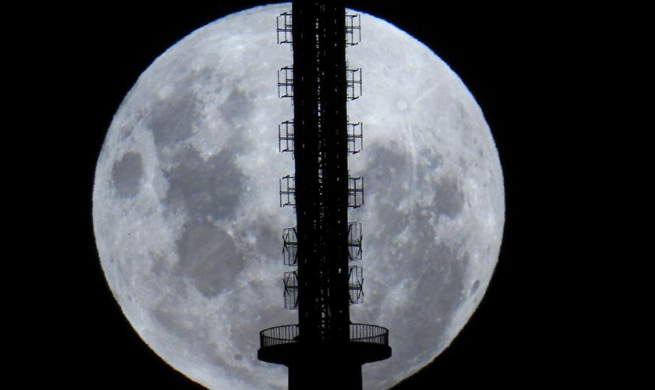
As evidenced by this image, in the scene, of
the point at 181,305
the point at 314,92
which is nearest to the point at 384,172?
the point at 314,92

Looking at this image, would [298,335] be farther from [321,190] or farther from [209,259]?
[321,190]

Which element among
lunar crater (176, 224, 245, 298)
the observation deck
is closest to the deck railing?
the observation deck

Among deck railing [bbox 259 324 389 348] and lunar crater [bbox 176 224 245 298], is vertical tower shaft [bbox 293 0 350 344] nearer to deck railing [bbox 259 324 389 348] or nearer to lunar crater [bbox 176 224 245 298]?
deck railing [bbox 259 324 389 348]

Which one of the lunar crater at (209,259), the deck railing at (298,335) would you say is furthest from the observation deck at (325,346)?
the lunar crater at (209,259)

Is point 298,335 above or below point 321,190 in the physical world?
below

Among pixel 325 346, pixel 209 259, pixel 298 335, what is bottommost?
pixel 325 346

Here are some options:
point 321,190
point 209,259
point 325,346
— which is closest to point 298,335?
point 325,346
